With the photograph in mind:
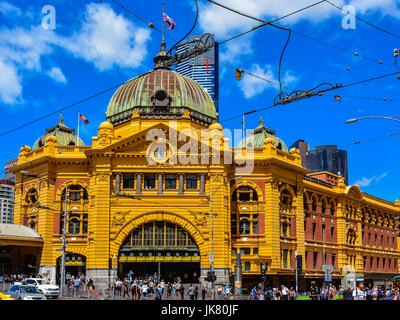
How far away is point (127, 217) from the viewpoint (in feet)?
187

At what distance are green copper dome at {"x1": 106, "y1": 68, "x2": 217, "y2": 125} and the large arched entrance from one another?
14.6 metres

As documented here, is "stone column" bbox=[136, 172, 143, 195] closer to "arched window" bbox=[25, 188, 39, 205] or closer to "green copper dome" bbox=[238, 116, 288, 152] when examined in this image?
"arched window" bbox=[25, 188, 39, 205]

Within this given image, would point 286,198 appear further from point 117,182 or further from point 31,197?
point 31,197

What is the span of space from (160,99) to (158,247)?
19.2 metres

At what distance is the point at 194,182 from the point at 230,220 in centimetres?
587

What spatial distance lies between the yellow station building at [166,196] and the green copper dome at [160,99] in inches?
5.8

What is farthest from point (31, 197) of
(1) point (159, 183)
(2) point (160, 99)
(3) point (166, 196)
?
(2) point (160, 99)

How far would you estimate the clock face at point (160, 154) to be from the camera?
191ft

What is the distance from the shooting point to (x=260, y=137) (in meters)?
76.1

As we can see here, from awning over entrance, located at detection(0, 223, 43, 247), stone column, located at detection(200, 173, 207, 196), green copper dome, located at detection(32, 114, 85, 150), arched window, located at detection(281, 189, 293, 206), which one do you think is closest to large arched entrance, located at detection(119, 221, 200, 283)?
stone column, located at detection(200, 173, 207, 196)

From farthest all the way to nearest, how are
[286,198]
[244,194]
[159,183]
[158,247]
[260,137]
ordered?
1. [260,137]
2. [286,198]
3. [244,194]
4. [159,183]
5. [158,247]

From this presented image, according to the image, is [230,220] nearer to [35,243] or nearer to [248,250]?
[248,250]

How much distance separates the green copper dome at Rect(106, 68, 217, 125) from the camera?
6612 cm

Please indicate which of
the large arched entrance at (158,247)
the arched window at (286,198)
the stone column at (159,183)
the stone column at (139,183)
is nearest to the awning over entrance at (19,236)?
the large arched entrance at (158,247)
